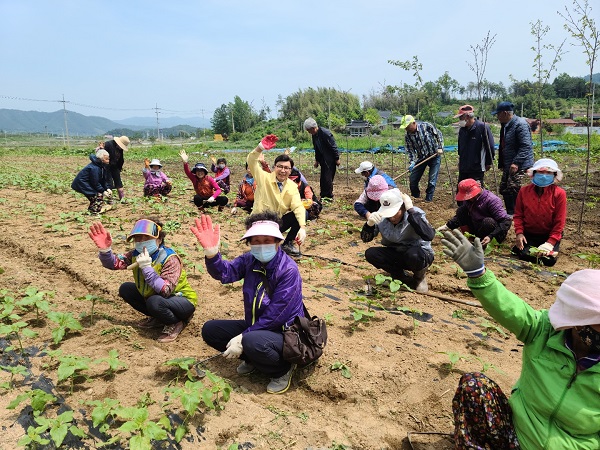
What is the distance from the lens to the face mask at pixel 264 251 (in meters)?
2.98

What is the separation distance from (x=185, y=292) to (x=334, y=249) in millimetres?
2916

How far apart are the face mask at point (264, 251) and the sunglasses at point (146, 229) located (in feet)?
3.25

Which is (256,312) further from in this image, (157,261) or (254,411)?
(157,261)

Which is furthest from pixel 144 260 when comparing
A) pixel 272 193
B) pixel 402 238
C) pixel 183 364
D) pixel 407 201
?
pixel 402 238

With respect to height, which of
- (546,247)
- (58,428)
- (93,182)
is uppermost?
(93,182)

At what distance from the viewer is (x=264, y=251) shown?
2982 mm

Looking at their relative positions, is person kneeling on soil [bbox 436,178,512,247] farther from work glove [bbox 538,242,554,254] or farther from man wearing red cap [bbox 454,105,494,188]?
man wearing red cap [bbox 454,105,494,188]

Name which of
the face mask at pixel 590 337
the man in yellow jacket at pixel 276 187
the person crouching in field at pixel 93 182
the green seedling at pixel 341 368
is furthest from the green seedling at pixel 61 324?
the person crouching in field at pixel 93 182

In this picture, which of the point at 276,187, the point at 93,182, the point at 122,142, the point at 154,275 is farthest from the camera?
the point at 122,142

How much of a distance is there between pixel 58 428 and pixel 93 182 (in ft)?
22.1

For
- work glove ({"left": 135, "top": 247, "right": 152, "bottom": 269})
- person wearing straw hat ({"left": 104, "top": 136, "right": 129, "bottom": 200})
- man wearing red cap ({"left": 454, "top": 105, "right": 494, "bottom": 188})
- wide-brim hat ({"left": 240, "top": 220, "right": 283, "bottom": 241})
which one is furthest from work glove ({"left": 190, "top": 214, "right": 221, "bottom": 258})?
person wearing straw hat ({"left": 104, "top": 136, "right": 129, "bottom": 200})

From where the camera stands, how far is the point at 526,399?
6.57 feet

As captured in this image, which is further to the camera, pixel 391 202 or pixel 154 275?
pixel 391 202

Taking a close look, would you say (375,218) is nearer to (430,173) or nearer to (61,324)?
(61,324)
